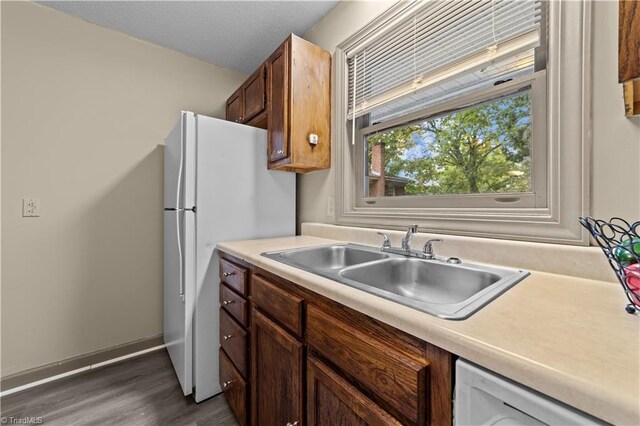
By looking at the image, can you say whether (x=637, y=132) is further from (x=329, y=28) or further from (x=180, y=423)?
(x=180, y=423)

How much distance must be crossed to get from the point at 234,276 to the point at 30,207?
5.14 feet

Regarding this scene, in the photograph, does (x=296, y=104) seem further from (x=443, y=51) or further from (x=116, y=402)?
(x=116, y=402)

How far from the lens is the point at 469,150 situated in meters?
1.28

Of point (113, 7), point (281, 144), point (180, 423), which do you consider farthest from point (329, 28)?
point (180, 423)

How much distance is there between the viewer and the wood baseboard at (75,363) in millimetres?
1706

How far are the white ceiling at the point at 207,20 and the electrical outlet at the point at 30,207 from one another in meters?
1.33

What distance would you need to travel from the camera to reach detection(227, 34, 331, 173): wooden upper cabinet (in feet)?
5.47

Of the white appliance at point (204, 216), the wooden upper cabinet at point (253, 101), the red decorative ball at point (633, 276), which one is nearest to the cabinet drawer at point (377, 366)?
the red decorative ball at point (633, 276)

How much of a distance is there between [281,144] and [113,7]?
60.3 inches

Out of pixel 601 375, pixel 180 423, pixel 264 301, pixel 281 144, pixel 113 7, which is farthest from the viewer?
pixel 113 7

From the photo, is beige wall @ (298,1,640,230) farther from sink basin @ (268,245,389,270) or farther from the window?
sink basin @ (268,245,389,270)

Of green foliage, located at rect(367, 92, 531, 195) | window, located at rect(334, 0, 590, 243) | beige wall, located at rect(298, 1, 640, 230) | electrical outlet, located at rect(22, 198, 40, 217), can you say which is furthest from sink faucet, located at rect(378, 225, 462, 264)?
electrical outlet, located at rect(22, 198, 40, 217)

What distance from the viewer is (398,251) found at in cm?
129

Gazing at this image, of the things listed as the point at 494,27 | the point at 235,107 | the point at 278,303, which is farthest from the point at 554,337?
the point at 235,107
